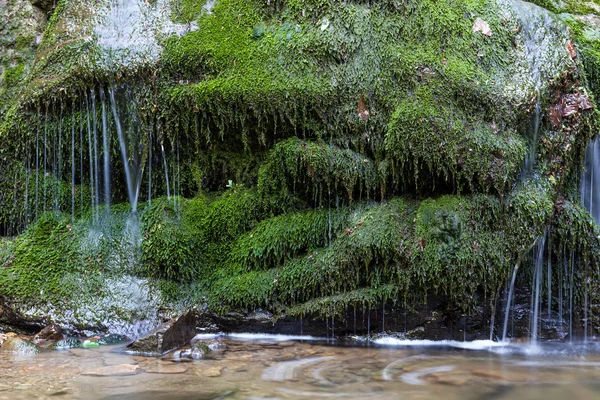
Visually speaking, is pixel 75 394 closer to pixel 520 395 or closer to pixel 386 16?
pixel 520 395

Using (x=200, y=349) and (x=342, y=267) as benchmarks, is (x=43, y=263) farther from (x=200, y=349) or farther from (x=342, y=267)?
(x=342, y=267)

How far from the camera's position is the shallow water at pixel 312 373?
328cm

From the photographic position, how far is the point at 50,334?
4.73 m

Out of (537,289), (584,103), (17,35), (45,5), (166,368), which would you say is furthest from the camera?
(45,5)

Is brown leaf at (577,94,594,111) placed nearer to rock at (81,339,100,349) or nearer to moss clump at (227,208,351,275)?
moss clump at (227,208,351,275)

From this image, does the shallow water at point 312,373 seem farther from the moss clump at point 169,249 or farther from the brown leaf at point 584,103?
the brown leaf at point 584,103

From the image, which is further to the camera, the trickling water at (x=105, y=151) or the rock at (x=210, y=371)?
the trickling water at (x=105, y=151)

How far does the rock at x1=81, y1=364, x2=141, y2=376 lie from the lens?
3.63 m

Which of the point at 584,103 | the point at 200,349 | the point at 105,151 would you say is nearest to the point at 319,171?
the point at 200,349

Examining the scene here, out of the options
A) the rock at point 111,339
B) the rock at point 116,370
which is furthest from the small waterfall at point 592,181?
the rock at point 111,339

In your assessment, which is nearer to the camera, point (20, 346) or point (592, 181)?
point (20, 346)

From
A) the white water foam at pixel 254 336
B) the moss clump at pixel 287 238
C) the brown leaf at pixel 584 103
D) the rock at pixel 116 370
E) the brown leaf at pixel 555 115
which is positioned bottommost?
the white water foam at pixel 254 336

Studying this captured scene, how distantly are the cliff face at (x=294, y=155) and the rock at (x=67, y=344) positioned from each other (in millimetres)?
414

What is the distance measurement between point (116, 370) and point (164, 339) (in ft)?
1.90
